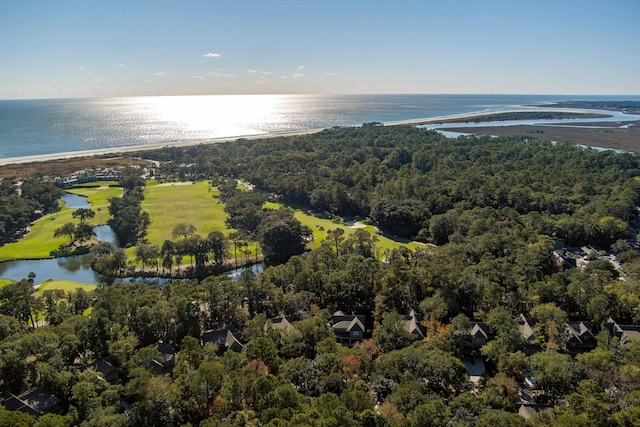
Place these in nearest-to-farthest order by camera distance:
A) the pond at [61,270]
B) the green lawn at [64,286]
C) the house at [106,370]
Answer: the house at [106,370], the green lawn at [64,286], the pond at [61,270]

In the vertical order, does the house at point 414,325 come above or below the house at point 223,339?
above

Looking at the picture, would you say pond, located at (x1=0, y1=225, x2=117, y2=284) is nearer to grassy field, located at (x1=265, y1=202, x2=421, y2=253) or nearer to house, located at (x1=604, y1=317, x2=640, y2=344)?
grassy field, located at (x1=265, y1=202, x2=421, y2=253)

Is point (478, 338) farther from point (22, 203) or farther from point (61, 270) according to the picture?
point (22, 203)

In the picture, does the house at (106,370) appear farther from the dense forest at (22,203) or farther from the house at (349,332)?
the dense forest at (22,203)

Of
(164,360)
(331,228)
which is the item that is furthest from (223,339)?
(331,228)

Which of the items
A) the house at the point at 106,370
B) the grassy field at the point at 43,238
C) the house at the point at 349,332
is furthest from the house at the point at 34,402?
the grassy field at the point at 43,238

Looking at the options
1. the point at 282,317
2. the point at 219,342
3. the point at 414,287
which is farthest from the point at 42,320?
the point at 414,287

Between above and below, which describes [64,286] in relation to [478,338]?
below
